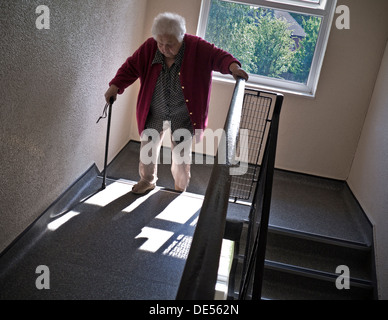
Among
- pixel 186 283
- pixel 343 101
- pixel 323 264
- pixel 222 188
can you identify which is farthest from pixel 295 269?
pixel 186 283

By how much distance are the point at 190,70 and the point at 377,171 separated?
1810 millimetres

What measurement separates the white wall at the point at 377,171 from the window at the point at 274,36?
0.61 m

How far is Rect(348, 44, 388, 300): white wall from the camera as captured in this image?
2949 mm

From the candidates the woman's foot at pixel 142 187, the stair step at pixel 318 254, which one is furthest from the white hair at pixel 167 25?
the stair step at pixel 318 254

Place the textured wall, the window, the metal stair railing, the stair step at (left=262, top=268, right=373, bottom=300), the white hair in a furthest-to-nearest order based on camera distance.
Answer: the window < the stair step at (left=262, top=268, right=373, bottom=300) < the white hair < the textured wall < the metal stair railing

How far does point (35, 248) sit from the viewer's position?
2.15 metres

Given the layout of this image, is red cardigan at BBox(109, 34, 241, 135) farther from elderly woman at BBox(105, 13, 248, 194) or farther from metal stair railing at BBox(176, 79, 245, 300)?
metal stair railing at BBox(176, 79, 245, 300)

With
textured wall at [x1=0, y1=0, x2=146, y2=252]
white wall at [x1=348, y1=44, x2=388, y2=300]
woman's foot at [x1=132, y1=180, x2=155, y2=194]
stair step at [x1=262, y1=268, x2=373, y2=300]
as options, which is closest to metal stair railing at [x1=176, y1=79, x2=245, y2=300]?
textured wall at [x1=0, y1=0, x2=146, y2=252]

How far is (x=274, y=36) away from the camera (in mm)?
3945

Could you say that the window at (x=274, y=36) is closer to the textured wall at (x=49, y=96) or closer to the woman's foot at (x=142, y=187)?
the textured wall at (x=49, y=96)

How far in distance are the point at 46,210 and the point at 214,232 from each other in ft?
5.21

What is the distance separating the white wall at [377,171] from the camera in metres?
2.95

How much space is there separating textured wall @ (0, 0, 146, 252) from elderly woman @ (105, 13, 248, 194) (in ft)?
0.95

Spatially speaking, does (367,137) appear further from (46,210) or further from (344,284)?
(46,210)
